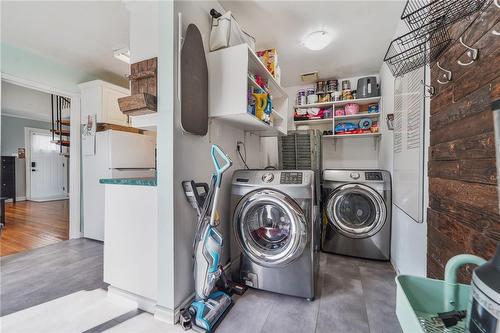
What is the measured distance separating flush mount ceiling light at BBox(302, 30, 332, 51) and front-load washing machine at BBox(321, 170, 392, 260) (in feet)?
4.58

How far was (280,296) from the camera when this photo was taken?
5.57 ft

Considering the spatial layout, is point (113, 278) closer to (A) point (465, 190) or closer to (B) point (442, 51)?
(A) point (465, 190)

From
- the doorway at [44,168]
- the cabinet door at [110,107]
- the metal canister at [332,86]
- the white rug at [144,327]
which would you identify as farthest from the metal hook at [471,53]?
the doorway at [44,168]

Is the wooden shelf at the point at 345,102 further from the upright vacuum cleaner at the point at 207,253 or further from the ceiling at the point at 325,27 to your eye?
the upright vacuum cleaner at the point at 207,253

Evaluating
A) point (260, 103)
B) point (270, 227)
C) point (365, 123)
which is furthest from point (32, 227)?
point (365, 123)

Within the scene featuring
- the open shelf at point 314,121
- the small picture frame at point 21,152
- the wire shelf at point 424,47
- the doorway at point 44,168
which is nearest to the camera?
the wire shelf at point 424,47

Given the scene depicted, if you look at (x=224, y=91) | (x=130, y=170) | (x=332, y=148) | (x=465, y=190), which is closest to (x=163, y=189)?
(x=224, y=91)

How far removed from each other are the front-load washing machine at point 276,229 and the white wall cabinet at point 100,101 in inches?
93.6

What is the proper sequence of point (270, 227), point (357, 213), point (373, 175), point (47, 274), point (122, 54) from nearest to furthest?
point (270, 227)
point (47, 274)
point (373, 175)
point (357, 213)
point (122, 54)

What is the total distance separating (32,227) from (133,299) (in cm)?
332

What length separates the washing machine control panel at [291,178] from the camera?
1.62 m

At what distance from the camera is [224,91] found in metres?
1.63

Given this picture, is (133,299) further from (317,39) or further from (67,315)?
(317,39)

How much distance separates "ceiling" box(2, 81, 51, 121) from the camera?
424 centimetres
